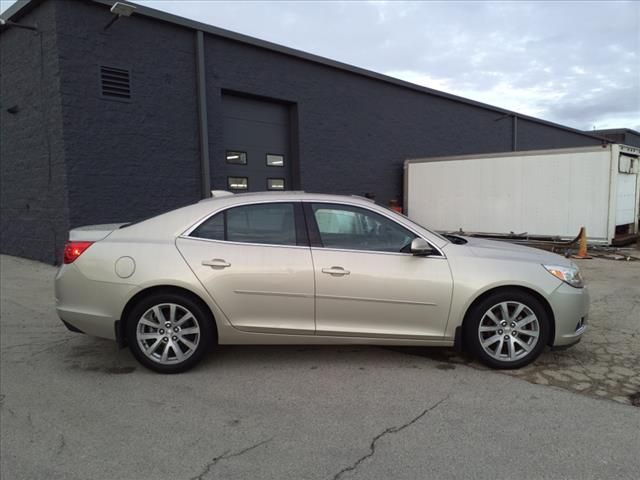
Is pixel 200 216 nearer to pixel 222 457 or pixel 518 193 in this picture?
pixel 222 457

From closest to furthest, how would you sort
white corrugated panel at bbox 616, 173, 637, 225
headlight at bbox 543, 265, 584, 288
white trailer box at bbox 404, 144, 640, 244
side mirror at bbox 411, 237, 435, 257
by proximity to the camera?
side mirror at bbox 411, 237, 435, 257 → headlight at bbox 543, 265, 584, 288 → white trailer box at bbox 404, 144, 640, 244 → white corrugated panel at bbox 616, 173, 637, 225

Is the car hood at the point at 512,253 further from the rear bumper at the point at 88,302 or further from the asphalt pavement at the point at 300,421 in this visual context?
the rear bumper at the point at 88,302

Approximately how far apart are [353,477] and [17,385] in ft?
9.86

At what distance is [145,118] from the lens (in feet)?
33.9

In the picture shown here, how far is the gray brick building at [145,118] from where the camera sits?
9406mm

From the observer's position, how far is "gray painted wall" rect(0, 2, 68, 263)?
9.38m

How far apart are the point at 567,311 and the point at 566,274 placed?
0.33 meters

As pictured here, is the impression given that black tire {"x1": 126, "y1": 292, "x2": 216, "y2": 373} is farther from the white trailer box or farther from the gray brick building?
the white trailer box

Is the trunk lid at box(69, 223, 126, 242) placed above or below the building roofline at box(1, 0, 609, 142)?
below

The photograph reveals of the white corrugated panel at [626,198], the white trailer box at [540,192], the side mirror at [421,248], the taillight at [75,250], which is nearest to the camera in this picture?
the side mirror at [421,248]

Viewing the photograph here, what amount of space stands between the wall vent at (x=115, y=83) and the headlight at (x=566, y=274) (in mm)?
9219

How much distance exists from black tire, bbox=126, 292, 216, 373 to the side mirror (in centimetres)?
185

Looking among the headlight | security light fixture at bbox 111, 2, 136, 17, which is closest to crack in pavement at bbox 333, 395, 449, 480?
the headlight

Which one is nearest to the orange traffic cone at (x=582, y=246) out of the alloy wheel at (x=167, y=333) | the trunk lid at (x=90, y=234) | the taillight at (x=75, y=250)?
the alloy wheel at (x=167, y=333)
